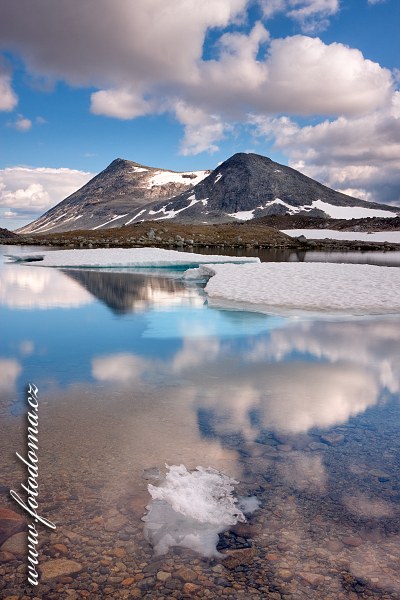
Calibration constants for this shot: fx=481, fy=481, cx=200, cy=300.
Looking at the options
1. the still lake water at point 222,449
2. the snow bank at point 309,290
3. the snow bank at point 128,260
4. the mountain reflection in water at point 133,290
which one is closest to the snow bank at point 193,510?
the still lake water at point 222,449

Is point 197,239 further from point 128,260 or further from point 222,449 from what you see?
point 222,449

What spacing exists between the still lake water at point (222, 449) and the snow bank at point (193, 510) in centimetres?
11

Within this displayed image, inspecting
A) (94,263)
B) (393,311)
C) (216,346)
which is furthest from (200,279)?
(216,346)

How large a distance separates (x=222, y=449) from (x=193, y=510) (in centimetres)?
123

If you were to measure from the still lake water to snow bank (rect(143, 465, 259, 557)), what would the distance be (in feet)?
0.36

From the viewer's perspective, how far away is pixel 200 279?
28.6 meters

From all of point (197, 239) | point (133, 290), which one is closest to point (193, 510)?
point (133, 290)

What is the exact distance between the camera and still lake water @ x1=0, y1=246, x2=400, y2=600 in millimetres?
3619

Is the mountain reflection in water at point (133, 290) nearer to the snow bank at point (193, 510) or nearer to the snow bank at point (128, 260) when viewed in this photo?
the snow bank at point (128, 260)

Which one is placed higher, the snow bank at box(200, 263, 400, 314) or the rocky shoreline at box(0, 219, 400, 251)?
the rocky shoreline at box(0, 219, 400, 251)

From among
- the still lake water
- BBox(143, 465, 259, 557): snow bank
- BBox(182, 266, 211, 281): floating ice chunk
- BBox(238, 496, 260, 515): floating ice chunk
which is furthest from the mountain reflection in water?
BBox(238, 496, 260, 515): floating ice chunk

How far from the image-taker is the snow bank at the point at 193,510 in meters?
4.02

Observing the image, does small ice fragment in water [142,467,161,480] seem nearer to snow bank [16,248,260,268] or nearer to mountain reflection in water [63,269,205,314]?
mountain reflection in water [63,269,205,314]

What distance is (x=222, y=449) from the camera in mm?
5652
